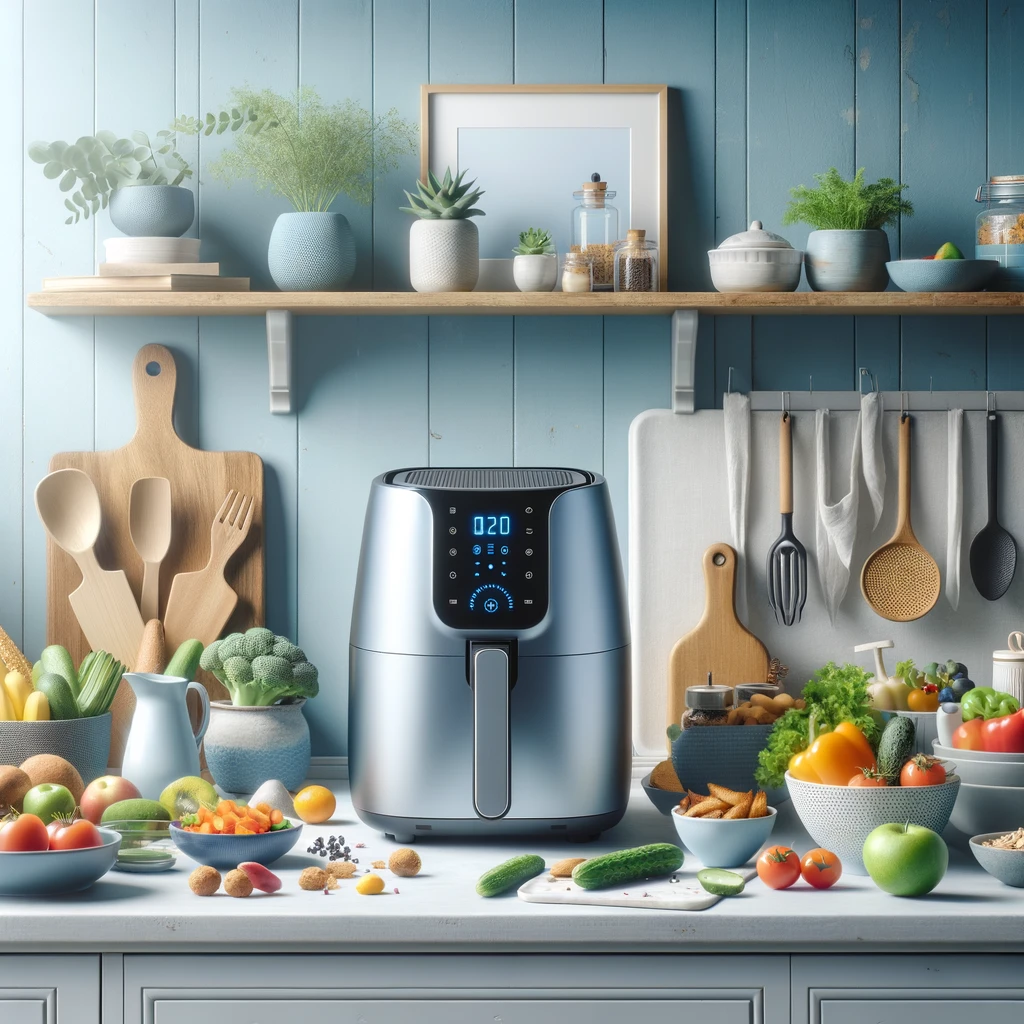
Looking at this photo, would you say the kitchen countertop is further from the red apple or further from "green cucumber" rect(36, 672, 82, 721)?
"green cucumber" rect(36, 672, 82, 721)

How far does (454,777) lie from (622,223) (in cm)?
85

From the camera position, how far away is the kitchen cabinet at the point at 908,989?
110 cm

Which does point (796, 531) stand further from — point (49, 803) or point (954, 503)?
point (49, 803)

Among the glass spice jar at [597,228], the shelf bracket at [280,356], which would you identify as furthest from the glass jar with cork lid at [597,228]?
the shelf bracket at [280,356]

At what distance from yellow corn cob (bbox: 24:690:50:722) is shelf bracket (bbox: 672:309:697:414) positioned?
0.95 meters

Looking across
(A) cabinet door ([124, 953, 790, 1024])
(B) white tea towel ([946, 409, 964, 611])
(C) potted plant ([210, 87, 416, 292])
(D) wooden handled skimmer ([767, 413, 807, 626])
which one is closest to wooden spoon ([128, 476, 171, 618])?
(C) potted plant ([210, 87, 416, 292])

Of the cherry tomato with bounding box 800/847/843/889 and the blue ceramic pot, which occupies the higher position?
the blue ceramic pot

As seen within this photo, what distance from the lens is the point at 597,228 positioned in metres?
1.64

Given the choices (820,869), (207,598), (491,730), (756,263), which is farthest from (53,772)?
(756,263)

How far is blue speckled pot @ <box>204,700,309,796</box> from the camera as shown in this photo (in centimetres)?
150

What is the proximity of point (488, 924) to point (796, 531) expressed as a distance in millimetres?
832

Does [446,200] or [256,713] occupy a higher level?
[446,200]

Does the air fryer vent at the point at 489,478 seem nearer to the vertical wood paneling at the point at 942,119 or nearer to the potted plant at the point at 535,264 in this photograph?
the potted plant at the point at 535,264

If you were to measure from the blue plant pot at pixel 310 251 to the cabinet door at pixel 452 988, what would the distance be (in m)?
0.90
